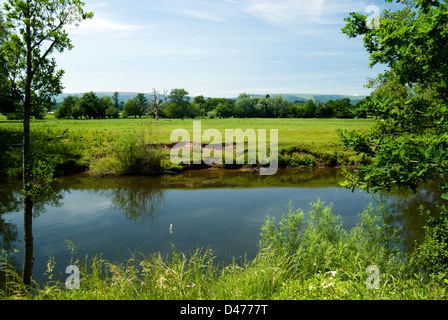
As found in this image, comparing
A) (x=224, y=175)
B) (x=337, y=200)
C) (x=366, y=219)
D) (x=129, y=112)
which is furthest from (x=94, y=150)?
(x=129, y=112)

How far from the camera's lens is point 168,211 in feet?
54.3

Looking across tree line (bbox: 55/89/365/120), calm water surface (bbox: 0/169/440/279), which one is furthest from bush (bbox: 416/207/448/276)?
tree line (bbox: 55/89/365/120)

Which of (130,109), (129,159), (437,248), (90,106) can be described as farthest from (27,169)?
(130,109)

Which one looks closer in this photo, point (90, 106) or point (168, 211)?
point (168, 211)

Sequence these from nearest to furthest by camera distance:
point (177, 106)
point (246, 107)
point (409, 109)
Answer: point (409, 109) → point (177, 106) → point (246, 107)

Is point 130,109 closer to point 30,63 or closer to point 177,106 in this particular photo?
point 177,106

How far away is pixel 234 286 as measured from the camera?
5.10 m

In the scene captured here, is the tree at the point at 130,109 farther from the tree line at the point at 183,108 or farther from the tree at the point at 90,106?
the tree at the point at 90,106

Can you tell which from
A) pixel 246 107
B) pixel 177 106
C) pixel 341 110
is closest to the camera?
pixel 341 110

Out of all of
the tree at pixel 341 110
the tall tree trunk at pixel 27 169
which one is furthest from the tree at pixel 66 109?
the tall tree trunk at pixel 27 169

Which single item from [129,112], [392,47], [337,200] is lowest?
[337,200]

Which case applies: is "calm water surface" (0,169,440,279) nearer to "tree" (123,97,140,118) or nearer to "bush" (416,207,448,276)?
"bush" (416,207,448,276)
